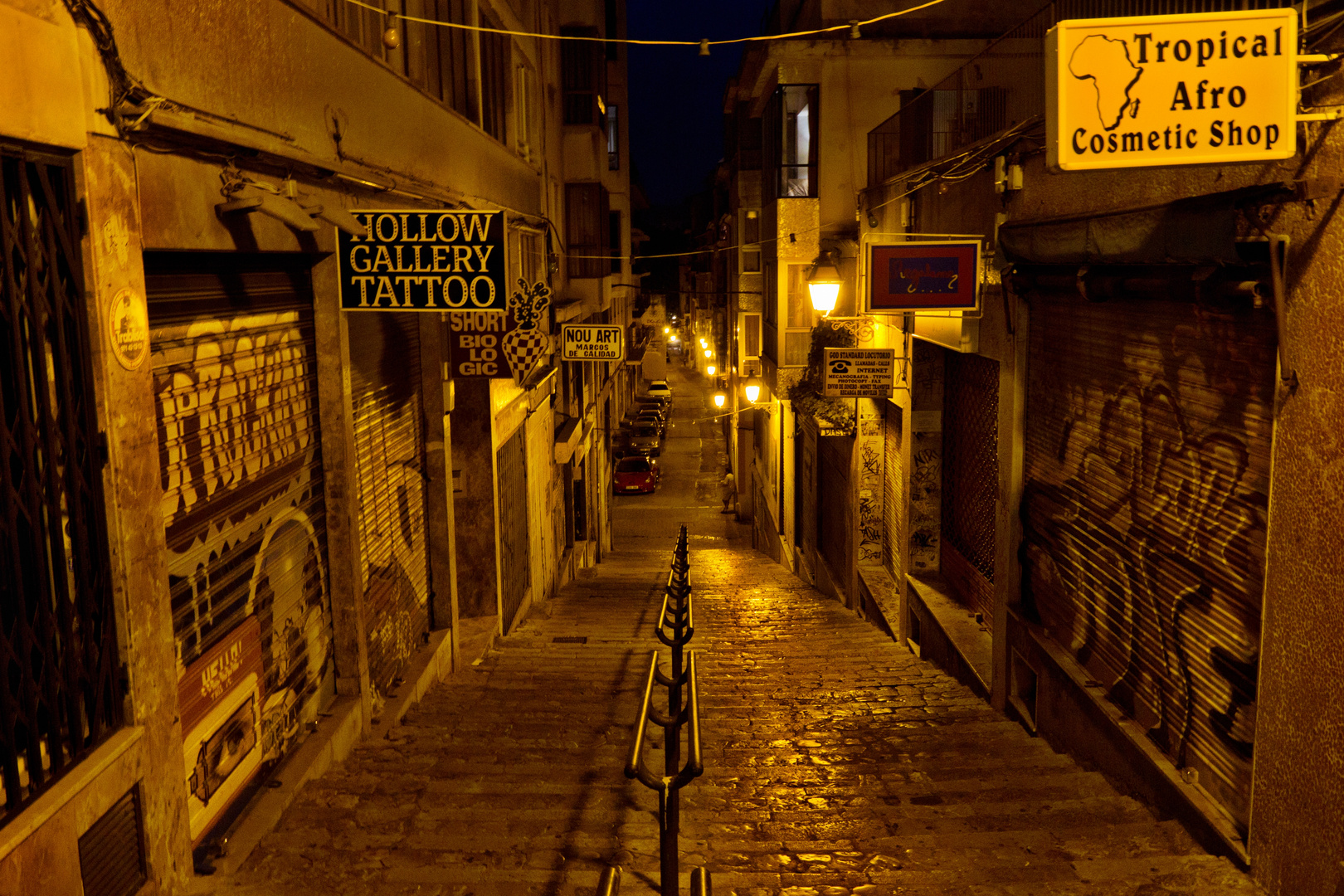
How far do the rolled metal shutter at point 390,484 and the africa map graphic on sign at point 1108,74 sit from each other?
5.59 metres

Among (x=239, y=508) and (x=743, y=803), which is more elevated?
(x=239, y=508)

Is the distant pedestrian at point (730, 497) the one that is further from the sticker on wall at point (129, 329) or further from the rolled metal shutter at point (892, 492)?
the sticker on wall at point (129, 329)

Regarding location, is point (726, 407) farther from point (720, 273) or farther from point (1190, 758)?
point (1190, 758)

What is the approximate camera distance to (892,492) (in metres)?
14.8

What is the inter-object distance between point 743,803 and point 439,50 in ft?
28.7

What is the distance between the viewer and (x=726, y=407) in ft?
123

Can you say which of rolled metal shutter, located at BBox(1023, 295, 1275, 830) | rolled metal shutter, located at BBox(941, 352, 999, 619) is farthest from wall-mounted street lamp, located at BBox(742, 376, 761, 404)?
rolled metal shutter, located at BBox(1023, 295, 1275, 830)

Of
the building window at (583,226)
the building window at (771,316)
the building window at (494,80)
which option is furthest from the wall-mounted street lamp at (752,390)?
the building window at (494,80)

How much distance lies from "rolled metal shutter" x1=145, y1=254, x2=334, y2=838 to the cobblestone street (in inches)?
25.0

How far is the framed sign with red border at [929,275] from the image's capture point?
913 centimetres

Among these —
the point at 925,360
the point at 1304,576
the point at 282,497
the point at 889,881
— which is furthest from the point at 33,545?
the point at 925,360

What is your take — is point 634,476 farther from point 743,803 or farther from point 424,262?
point 743,803

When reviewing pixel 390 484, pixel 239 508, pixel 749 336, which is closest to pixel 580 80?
pixel 749 336

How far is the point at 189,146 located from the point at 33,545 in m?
2.25
